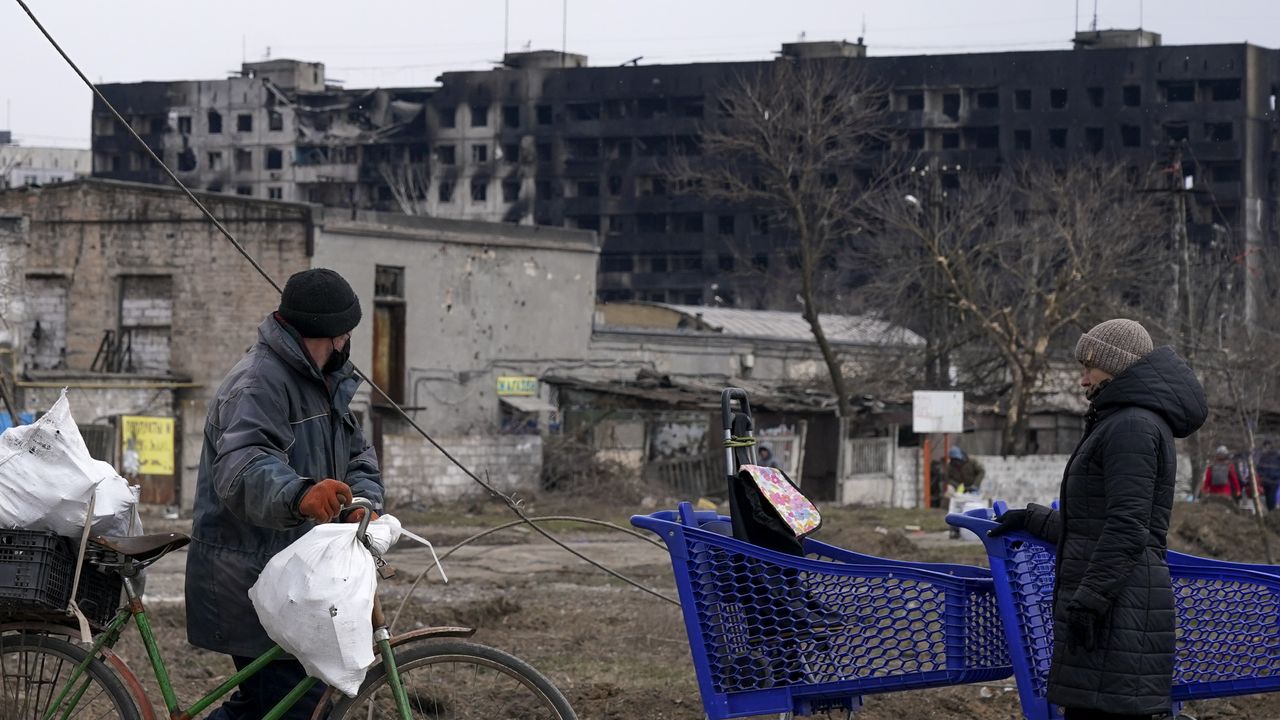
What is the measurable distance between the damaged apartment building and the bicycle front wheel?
88.2 m

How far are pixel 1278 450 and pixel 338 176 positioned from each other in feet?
231

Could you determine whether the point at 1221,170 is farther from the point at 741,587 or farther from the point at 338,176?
the point at 741,587

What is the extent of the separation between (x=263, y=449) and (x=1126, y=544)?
2.59m

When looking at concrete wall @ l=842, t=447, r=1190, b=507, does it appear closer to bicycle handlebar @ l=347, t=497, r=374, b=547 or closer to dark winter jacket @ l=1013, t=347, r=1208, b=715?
dark winter jacket @ l=1013, t=347, r=1208, b=715

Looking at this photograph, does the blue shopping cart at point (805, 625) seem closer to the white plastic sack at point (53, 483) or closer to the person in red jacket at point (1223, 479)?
the white plastic sack at point (53, 483)

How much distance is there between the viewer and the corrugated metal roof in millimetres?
47500

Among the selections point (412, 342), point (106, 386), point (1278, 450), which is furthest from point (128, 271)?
point (1278, 450)

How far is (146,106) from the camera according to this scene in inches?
3654

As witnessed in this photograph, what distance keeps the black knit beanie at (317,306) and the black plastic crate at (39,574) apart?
3.30ft

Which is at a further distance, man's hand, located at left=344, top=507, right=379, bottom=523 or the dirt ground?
the dirt ground

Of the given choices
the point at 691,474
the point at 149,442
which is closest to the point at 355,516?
the point at 149,442

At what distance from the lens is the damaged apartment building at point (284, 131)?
9275 centimetres

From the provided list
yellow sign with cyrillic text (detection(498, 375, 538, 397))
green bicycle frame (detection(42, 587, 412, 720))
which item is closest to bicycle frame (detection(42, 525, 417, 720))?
green bicycle frame (detection(42, 587, 412, 720))

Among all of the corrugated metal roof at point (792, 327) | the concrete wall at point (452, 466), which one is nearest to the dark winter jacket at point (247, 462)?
the concrete wall at point (452, 466)
